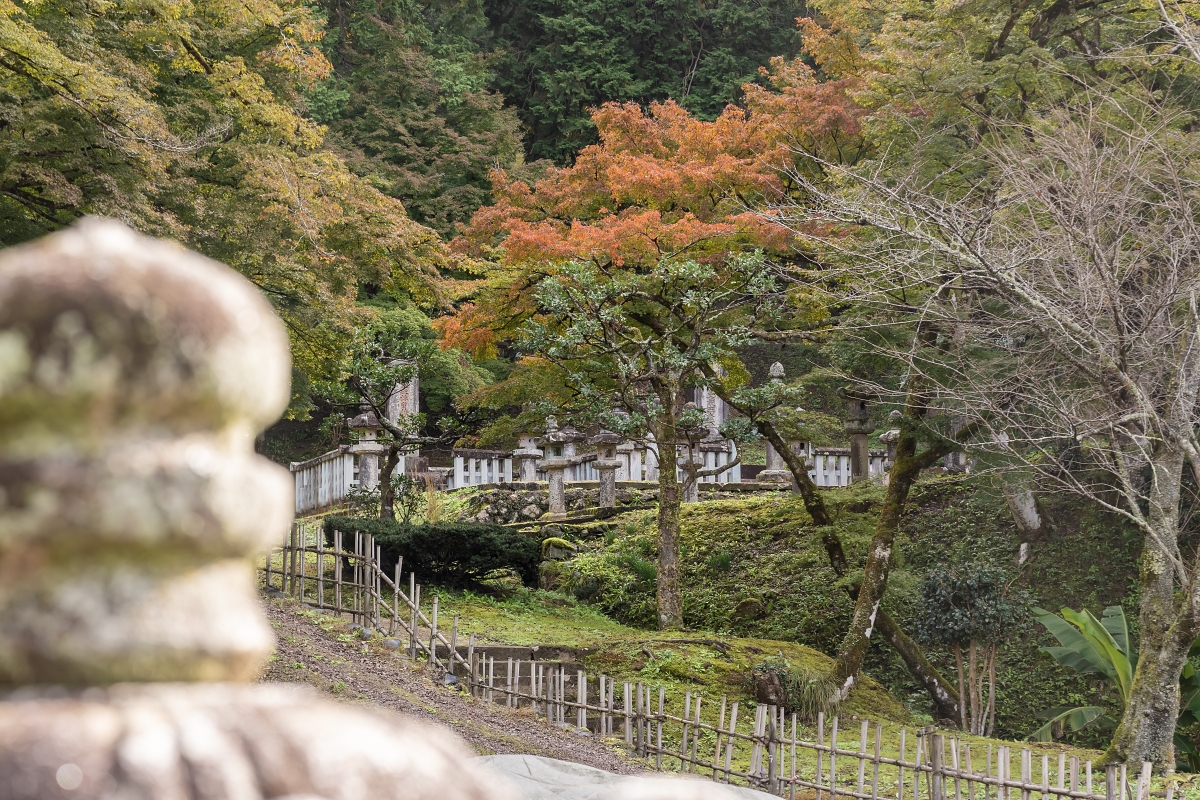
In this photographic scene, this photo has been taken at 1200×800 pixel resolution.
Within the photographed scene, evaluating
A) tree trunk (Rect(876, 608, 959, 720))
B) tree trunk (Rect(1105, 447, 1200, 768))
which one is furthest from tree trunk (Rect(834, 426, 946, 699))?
tree trunk (Rect(1105, 447, 1200, 768))

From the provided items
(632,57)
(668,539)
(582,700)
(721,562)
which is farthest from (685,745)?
(632,57)

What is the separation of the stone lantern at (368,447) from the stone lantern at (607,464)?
3326 mm

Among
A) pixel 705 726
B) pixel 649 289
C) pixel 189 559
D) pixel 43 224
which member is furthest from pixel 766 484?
pixel 189 559

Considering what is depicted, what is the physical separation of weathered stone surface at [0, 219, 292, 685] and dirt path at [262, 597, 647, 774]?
661 cm

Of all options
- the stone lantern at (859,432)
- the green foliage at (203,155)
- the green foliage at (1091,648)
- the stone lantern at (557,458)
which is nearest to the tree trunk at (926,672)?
the green foliage at (1091,648)

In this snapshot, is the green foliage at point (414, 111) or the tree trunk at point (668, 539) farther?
the green foliage at point (414, 111)

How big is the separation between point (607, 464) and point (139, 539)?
51.7 ft

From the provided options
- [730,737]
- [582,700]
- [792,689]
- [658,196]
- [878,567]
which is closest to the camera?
[730,737]

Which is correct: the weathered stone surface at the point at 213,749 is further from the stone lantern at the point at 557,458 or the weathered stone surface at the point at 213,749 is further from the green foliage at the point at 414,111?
the green foliage at the point at 414,111

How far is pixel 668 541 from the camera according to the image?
12.0 metres

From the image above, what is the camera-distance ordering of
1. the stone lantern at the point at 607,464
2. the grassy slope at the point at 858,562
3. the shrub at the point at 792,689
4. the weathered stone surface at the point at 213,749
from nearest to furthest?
the weathered stone surface at the point at 213,749 → the shrub at the point at 792,689 → the grassy slope at the point at 858,562 → the stone lantern at the point at 607,464

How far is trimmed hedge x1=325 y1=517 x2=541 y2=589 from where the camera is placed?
41.1ft

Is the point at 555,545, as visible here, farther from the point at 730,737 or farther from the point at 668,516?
the point at 730,737

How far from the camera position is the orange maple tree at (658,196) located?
11977mm
